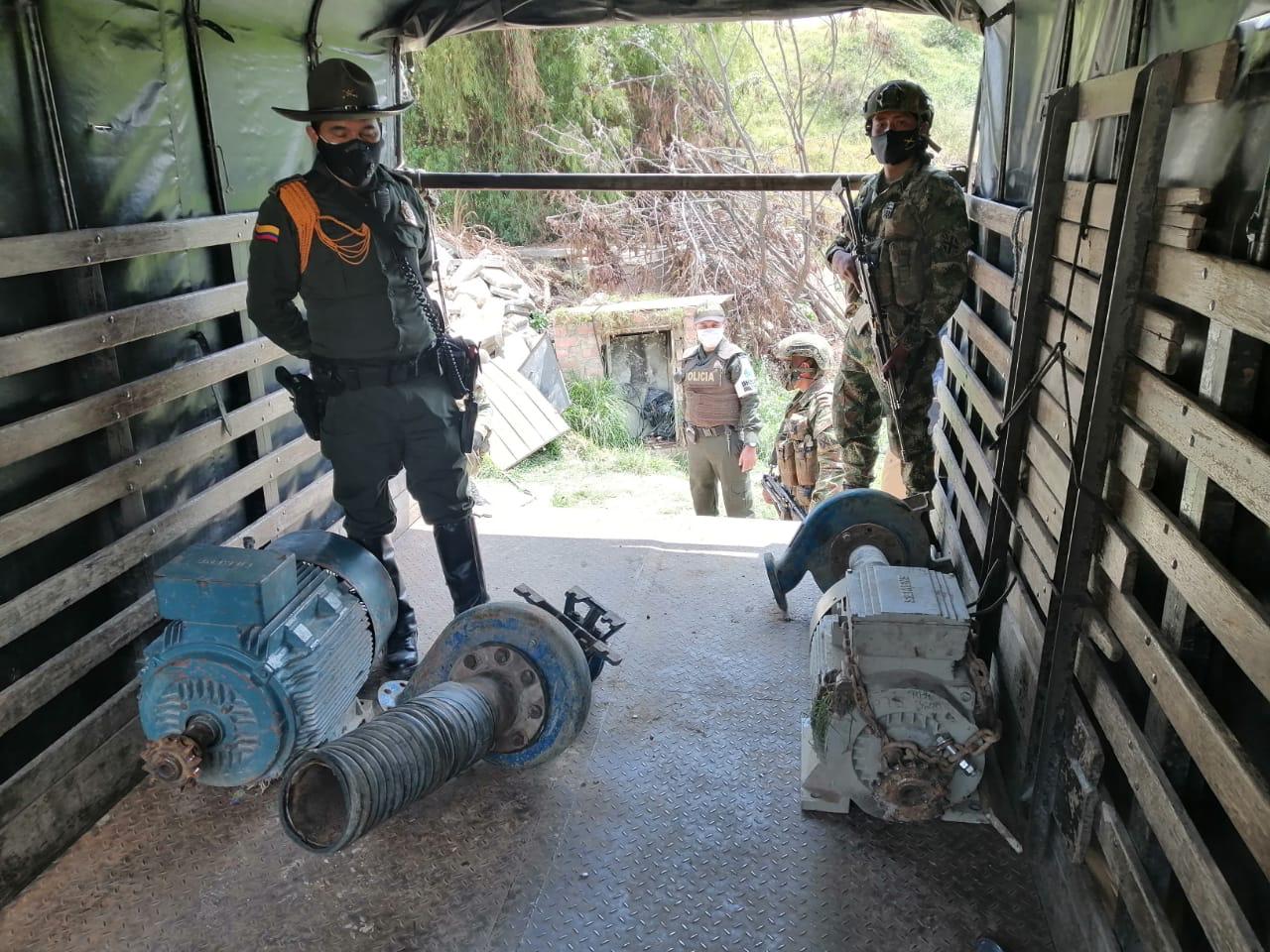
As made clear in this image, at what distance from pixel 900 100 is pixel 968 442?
1547 millimetres

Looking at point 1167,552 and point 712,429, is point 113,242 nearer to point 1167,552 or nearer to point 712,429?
point 1167,552

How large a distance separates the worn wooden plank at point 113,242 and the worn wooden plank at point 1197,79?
9.45 ft

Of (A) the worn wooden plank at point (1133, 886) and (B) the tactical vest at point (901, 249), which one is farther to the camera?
(B) the tactical vest at point (901, 249)

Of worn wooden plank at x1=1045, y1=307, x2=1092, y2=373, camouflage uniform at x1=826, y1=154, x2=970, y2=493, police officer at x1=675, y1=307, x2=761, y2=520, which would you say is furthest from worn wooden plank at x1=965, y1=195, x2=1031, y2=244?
police officer at x1=675, y1=307, x2=761, y2=520

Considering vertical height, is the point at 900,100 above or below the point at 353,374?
above

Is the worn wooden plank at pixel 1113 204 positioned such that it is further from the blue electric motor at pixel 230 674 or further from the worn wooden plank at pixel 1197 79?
the blue electric motor at pixel 230 674

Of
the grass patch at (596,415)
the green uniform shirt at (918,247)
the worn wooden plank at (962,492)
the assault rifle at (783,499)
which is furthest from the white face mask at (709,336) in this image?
the grass patch at (596,415)

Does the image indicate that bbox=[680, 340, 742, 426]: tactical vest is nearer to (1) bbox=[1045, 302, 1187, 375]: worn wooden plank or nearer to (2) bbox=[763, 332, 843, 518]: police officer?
(2) bbox=[763, 332, 843, 518]: police officer

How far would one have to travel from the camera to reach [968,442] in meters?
3.93

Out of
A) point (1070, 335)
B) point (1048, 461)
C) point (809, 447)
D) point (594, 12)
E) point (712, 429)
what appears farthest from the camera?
point (712, 429)

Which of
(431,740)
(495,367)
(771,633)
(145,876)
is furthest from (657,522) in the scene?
(495,367)

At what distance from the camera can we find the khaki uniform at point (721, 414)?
26.6 ft

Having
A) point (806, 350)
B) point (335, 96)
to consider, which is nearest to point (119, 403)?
point (335, 96)

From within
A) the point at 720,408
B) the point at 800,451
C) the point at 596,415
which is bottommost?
the point at 596,415
